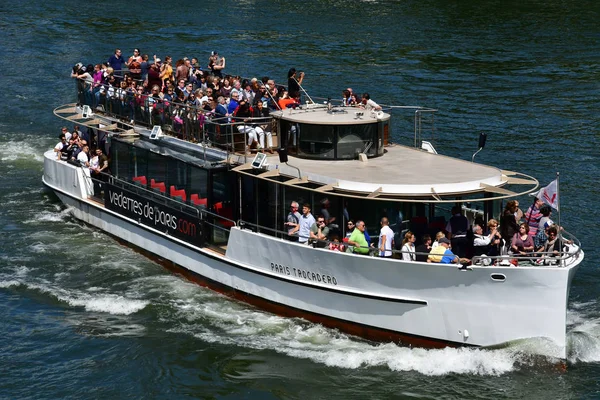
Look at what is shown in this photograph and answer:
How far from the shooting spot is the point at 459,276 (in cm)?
1984

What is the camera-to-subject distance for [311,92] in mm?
43719

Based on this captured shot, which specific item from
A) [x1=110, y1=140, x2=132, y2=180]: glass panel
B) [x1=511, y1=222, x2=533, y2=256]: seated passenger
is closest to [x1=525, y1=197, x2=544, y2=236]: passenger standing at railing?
[x1=511, y1=222, x2=533, y2=256]: seated passenger

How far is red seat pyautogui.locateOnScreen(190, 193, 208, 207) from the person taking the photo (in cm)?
→ 2444

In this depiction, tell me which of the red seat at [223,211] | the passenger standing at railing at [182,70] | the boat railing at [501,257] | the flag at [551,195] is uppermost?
the passenger standing at railing at [182,70]

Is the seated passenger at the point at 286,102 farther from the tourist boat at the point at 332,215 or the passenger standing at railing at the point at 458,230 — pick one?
the passenger standing at railing at the point at 458,230

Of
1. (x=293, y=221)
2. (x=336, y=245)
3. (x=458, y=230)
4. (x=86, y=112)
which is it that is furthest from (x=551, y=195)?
(x=86, y=112)

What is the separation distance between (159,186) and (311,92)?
18.3 metres

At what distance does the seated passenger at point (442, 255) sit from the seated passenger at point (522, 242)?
129cm

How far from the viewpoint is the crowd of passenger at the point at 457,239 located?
20094 mm

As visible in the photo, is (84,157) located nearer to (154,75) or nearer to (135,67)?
(154,75)

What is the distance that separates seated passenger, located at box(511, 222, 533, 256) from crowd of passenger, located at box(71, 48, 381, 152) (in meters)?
5.27

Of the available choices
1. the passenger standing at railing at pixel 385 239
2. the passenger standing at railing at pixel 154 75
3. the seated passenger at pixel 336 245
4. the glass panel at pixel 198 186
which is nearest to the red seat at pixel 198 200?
the glass panel at pixel 198 186

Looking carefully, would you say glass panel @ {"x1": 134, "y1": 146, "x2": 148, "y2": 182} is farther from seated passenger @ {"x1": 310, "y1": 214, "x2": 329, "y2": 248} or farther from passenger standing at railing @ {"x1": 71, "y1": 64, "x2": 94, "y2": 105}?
seated passenger @ {"x1": 310, "y1": 214, "x2": 329, "y2": 248}

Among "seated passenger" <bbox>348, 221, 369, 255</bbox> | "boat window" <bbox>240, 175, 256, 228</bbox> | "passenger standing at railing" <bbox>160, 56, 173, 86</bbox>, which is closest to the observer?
"seated passenger" <bbox>348, 221, 369, 255</bbox>
